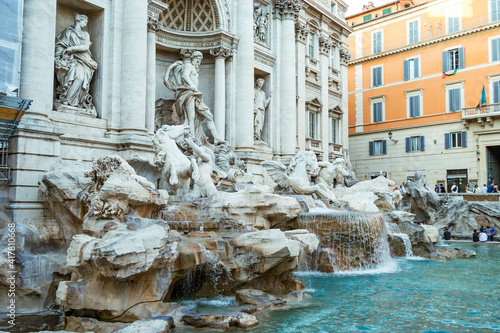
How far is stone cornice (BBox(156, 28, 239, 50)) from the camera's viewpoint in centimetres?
1567

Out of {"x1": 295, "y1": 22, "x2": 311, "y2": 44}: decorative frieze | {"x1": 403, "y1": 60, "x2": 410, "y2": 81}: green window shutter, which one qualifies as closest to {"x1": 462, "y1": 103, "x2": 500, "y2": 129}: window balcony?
{"x1": 403, "y1": 60, "x2": 410, "y2": 81}: green window shutter

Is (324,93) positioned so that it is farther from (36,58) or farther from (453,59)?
(36,58)

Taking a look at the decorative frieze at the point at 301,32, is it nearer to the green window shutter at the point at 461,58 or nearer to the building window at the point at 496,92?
the green window shutter at the point at 461,58

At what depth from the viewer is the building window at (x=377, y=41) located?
29844 millimetres

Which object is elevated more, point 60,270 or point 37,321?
point 60,270

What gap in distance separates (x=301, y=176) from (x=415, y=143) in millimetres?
15939

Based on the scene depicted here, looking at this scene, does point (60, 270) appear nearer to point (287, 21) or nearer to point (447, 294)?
point (447, 294)

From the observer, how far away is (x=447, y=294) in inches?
315

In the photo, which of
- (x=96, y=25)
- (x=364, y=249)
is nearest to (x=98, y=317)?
(x=364, y=249)

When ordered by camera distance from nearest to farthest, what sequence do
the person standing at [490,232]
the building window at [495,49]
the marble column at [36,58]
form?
the marble column at [36,58] < the person standing at [490,232] < the building window at [495,49]

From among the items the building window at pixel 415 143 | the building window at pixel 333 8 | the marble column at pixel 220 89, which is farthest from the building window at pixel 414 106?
the marble column at pixel 220 89

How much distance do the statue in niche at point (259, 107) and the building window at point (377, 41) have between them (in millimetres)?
14338

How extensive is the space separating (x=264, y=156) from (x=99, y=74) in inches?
298

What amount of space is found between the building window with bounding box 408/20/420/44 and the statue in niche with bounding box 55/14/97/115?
72.2ft
